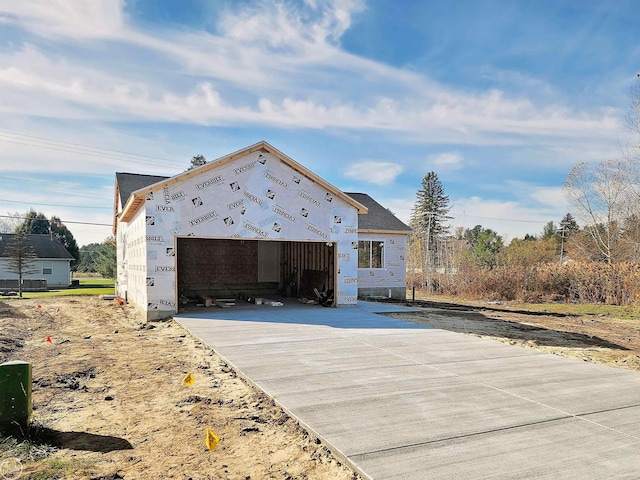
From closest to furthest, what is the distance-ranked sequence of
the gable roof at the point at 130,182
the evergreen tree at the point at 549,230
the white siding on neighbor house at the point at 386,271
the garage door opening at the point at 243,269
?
1. the garage door opening at the point at 243,269
2. the gable roof at the point at 130,182
3. the white siding on neighbor house at the point at 386,271
4. the evergreen tree at the point at 549,230

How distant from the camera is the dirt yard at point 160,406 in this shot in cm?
358

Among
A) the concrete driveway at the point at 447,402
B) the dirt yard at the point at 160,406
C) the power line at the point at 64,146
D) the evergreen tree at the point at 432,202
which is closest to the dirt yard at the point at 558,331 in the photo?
the dirt yard at the point at 160,406

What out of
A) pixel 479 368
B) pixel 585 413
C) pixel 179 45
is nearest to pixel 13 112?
pixel 179 45

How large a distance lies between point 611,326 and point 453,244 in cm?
1501

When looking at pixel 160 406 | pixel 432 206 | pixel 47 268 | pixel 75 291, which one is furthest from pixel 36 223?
pixel 160 406

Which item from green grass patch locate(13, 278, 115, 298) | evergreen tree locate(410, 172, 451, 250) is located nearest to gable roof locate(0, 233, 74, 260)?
green grass patch locate(13, 278, 115, 298)

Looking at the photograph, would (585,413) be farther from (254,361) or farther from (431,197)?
(431,197)

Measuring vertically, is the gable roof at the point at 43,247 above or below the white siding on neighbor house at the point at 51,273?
above

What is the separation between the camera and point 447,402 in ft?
16.1

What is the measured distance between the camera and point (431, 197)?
44.8 m

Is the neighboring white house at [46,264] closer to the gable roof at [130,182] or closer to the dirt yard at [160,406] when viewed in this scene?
the gable roof at [130,182]

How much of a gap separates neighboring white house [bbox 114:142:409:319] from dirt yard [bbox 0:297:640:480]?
8.29ft

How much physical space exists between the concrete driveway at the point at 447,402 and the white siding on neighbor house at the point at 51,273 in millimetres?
32349

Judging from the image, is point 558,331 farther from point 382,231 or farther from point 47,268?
point 47,268
